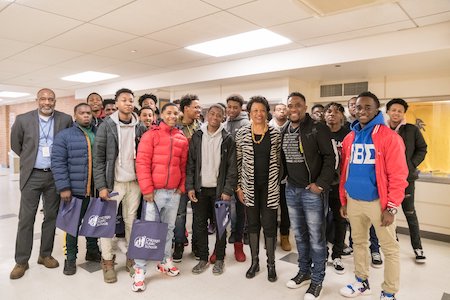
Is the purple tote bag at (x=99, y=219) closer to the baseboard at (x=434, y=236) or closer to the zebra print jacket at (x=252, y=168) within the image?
the zebra print jacket at (x=252, y=168)

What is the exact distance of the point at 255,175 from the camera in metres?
Result: 2.62

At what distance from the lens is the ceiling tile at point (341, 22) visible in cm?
300

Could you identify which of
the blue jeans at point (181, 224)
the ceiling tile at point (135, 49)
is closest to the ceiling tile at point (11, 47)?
the ceiling tile at point (135, 49)

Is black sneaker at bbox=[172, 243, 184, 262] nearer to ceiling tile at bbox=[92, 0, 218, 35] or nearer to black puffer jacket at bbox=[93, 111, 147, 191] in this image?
black puffer jacket at bbox=[93, 111, 147, 191]

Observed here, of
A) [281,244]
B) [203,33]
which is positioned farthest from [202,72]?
[281,244]

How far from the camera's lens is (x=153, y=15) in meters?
3.20

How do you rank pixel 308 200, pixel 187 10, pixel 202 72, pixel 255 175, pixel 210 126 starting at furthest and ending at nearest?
pixel 202 72, pixel 187 10, pixel 210 126, pixel 255 175, pixel 308 200

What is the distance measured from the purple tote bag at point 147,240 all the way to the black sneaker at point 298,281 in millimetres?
1063

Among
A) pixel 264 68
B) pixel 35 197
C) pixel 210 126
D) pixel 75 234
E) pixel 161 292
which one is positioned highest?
pixel 264 68

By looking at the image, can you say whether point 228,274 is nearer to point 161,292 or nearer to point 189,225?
point 161,292

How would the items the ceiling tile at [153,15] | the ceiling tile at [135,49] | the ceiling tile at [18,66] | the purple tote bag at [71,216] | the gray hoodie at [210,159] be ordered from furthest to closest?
the ceiling tile at [18,66]
the ceiling tile at [135,49]
the ceiling tile at [153,15]
the gray hoodie at [210,159]
the purple tote bag at [71,216]

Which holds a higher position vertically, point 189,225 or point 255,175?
point 255,175

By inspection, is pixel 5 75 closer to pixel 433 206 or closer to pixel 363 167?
pixel 363 167

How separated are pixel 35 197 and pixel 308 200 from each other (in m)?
2.33
